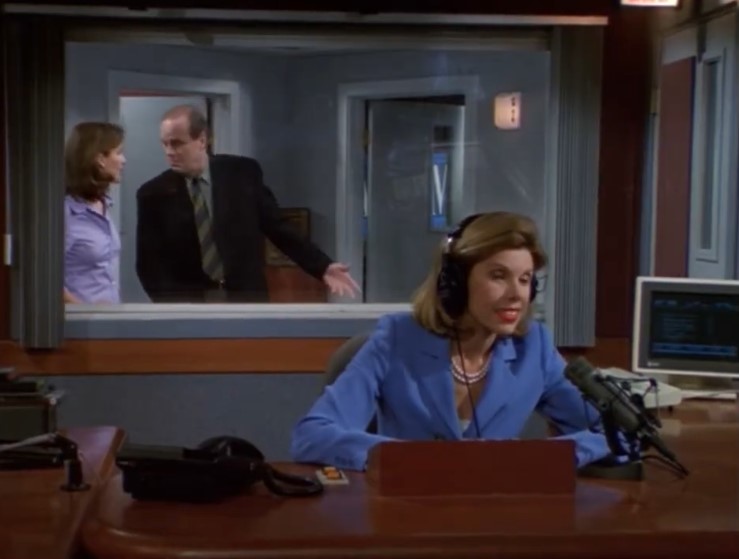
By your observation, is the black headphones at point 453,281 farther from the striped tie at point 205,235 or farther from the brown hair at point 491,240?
the striped tie at point 205,235

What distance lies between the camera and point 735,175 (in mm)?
4129

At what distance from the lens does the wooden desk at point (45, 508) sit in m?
1.57

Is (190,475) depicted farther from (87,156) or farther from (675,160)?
(675,160)

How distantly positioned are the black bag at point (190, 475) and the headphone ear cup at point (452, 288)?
0.66 meters

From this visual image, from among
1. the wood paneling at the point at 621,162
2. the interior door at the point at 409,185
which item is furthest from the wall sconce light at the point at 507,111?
the wood paneling at the point at 621,162

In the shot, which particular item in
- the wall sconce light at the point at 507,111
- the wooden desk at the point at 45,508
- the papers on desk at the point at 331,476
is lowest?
the wooden desk at the point at 45,508

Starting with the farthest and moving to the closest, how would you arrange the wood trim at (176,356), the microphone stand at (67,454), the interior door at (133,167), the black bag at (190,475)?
the interior door at (133,167)
the wood trim at (176,356)
the microphone stand at (67,454)
the black bag at (190,475)

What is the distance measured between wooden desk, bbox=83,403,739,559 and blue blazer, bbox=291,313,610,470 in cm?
49

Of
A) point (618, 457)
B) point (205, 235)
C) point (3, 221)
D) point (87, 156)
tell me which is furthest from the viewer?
point (205, 235)

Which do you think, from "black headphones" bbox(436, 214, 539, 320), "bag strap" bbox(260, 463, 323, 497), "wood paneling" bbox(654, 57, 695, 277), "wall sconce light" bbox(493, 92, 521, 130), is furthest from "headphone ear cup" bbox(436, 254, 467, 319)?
"wood paneling" bbox(654, 57, 695, 277)

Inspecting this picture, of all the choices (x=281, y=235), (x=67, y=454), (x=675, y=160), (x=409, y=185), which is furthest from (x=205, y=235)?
(x=67, y=454)

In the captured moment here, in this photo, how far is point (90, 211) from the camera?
13.5 feet

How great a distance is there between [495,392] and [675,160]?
2.46m

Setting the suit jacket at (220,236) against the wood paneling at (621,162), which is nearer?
the wood paneling at (621,162)
